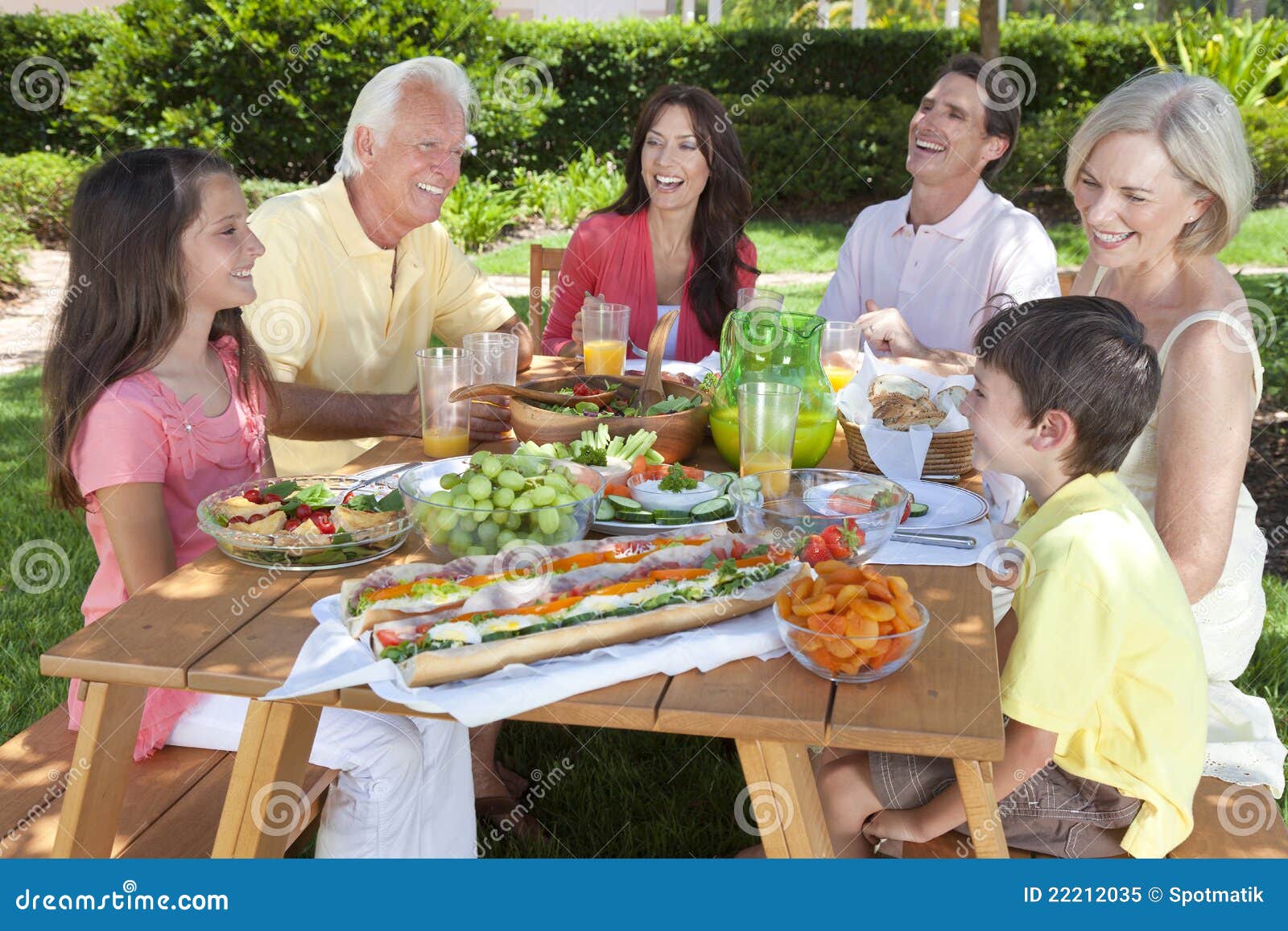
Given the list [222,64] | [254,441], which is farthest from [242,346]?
[222,64]

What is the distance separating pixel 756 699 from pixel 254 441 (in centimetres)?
168

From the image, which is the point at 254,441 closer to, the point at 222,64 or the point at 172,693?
the point at 172,693

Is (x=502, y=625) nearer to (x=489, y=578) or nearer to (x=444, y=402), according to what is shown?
(x=489, y=578)

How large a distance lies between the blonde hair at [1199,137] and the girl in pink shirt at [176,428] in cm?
203

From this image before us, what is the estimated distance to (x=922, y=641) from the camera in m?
1.74

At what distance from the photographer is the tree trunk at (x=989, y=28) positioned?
920cm

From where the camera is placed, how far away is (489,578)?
176 centimetres

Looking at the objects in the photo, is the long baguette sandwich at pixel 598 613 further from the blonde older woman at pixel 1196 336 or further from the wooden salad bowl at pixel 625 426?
the blonde older woman at pixel 1196 336

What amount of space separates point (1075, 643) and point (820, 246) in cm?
970

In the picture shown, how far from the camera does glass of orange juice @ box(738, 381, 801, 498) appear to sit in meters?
2.28

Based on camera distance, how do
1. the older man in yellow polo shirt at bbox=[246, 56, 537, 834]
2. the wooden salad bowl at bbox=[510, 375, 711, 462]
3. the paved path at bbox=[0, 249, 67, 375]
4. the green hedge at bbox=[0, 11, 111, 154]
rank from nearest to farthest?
1. the wooden salad bowl at bbox=[510, 375, 711, 462]
2. the older man in yellow polo shirt at bbox=[246, 56, 537, 834]
3. the paved path at bbox=[0, 249, 67, 375]
4. the green hedge at bbox=[0, 11, 111, 154]

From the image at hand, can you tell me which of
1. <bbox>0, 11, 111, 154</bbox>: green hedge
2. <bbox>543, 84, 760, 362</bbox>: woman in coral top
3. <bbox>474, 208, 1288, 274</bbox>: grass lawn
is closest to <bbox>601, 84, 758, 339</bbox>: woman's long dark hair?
<bbox>543, 84, 760, 362</bbox>: woman in coral top

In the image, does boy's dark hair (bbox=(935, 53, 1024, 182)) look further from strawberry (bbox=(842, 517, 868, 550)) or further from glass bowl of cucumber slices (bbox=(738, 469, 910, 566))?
strawberry (bbox=(842, 517, 868, 550))

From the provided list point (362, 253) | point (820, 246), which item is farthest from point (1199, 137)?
point (820, 246)
